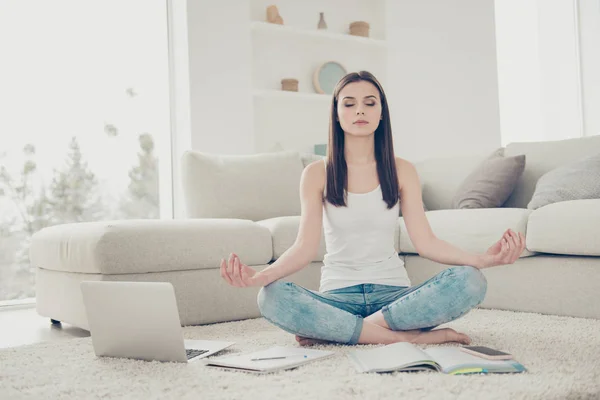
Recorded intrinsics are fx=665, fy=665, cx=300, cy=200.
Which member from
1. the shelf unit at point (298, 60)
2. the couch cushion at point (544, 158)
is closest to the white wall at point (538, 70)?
the shelf unit at point (298, 60)

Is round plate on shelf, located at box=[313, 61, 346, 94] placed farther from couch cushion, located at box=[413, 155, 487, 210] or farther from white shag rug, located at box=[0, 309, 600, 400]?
white shag rug, located at box=[0, 309, 600, 400]

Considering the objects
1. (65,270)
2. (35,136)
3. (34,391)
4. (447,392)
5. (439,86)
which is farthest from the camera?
(439,86)

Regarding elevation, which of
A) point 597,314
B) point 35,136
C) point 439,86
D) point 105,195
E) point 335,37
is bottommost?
point 597,314

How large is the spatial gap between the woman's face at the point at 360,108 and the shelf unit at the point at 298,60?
9.70ft

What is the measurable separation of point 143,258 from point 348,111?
42.9 inches

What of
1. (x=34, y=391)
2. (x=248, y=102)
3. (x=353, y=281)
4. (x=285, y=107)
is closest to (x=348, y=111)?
(x=353, y=281)

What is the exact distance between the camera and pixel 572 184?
303 centimetres

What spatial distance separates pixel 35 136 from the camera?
445 centimetres

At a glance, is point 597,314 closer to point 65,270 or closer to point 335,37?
point 65,270

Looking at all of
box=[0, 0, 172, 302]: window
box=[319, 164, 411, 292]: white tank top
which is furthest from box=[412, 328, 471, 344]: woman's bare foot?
box=[0, 0, 172, 302]: window

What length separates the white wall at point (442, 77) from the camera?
18.7 ft

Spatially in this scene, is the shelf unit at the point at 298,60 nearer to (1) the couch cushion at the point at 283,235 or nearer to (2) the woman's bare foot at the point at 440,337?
(1) the couch cushion at the point at 283,235

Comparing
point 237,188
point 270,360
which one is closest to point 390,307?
point 270,360

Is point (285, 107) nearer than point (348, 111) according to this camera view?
No
